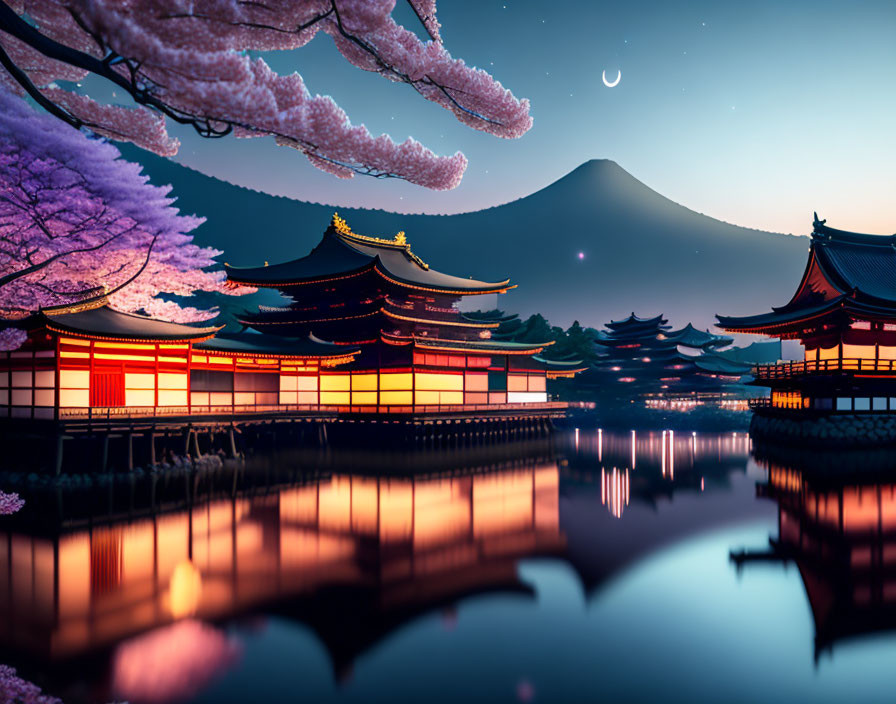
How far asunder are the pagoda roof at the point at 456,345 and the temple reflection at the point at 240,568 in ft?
40.6

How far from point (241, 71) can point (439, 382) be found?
27065mm

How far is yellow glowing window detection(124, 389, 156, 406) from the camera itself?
2130cm

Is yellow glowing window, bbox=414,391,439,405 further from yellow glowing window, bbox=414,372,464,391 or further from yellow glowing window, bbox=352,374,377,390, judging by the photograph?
yellow glowing window, bbox=352,374,377,390

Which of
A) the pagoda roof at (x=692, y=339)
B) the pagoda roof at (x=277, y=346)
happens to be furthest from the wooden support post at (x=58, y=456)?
the pagoda roof at (x=692, y=339)

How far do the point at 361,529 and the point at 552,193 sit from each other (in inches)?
5220

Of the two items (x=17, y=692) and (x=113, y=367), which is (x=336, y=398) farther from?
(x=17, y=692)

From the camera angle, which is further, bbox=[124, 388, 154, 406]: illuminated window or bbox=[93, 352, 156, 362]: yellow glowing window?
bbox=[124, 388, 154, 406]: illuminated window

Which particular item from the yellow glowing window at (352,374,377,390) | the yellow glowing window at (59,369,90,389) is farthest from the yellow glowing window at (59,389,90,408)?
the yellow glowing window at (352,374,377,390)

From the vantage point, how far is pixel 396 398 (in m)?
→ 29.7

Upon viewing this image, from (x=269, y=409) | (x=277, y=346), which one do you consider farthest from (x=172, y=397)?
(x=277, y=346)

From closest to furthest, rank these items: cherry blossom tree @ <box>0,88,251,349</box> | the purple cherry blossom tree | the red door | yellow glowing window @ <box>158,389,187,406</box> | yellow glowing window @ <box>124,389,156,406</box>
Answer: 1. the purple cherry blossom tree
2. cherry blossom tree @ <box>0,88,251,349</box>
3. the red door
4. yellow glowing window @ <box>124,389,156,406</box>
5. yellow glowing window @ <box>158,389,187,406</box>

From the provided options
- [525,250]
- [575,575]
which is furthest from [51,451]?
[525,250]

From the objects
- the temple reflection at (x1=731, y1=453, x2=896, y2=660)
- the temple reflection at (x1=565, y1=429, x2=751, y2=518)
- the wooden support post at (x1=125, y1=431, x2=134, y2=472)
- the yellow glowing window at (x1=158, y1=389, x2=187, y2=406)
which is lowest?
the temple reflection at (x1=565, y1=429, x2=751, y2=518)

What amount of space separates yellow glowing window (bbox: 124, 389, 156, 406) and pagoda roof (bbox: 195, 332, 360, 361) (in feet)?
11.2
